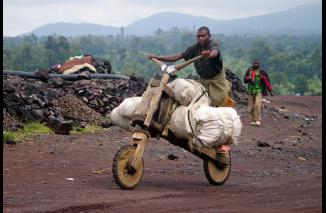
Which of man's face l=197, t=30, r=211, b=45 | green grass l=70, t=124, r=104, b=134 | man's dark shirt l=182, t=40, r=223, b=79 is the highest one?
man's face l=197, t=30, r=211, b=45

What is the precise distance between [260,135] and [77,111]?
4895mm

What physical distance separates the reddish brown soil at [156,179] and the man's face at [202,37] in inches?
75.0

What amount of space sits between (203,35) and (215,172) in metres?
1.82

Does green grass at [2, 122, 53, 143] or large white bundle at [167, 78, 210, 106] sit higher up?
large white bundle at [167, 78, 210, 106]

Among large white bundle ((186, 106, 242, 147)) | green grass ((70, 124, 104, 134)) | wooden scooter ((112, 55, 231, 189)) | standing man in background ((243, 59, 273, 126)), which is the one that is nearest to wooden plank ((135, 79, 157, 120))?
wooden scooter ((112, 55, 231, 189))

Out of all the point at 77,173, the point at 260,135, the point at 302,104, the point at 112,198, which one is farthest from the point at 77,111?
the point at 302,104

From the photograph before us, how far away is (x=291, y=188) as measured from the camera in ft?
31.7

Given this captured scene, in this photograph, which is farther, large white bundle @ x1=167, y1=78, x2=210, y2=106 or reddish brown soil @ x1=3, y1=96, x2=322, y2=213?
large white bundle @ x1=167, y1=78, x2=210, y2=106

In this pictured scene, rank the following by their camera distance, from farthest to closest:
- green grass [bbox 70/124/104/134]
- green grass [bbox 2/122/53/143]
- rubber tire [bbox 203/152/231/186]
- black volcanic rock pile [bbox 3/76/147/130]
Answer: black volcanic rock pile [bbox 3/76/147/130]
green grass [bbox 70/124/104/134]
green grass [bbox 2/122/53/143]
rubber tire [bbox 203/152/231/186]

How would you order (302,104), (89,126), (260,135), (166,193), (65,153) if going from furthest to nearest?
(302,104) < (260,135) < (89,126) < (65,153) < (166,193)

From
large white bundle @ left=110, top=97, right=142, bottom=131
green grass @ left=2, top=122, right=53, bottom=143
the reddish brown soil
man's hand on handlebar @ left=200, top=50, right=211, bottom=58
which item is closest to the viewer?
the reddish brown soil

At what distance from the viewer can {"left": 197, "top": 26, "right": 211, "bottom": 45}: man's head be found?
10156 millimetres

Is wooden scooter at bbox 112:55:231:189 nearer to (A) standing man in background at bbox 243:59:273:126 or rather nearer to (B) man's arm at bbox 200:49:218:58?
(B) man's arm at bbox 200:49:218:58

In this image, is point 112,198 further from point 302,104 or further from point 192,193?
point 302,104
